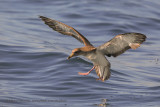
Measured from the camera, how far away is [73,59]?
12.7 metres

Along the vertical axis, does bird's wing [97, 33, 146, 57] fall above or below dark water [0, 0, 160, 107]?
above

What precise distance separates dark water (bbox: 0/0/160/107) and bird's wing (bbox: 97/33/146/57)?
2.00 metres

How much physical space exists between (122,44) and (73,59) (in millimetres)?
5529

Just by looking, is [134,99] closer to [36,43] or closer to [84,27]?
[36,43]

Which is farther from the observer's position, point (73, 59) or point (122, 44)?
point (73, 59)

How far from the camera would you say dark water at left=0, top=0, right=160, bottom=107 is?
951 centimetres

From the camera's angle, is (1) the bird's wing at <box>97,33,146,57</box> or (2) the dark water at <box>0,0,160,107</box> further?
(2) the dark water at <box>0,0,160,107</box>

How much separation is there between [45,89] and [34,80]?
88 cm

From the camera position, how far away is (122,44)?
730 centimetres

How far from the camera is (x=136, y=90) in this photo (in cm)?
1030

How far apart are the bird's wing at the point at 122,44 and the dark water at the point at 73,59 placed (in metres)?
2.00

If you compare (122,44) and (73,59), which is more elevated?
(122,44)

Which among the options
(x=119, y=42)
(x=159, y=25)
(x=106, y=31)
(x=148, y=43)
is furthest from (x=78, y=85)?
(x=159, y=25)

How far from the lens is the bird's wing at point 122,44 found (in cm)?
720
